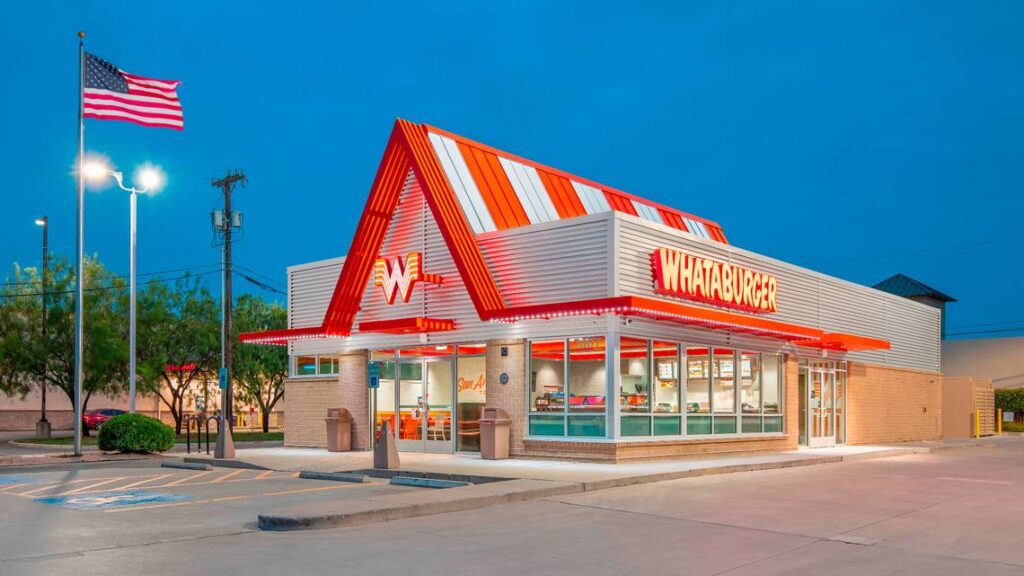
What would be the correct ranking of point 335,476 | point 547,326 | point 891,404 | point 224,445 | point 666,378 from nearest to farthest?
1. point 335,476
2. point 547,326
3. point 666,378
4. point 224,445
5. point 891,404

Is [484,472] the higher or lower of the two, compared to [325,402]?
lower

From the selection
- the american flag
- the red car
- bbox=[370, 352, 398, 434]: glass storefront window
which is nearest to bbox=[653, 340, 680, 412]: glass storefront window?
bbox=[370, 352, 398, 434]: glass storefront window

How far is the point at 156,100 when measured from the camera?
88.8ft

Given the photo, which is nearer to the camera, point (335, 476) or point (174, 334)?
point (335, 476)

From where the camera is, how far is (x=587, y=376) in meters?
21.8

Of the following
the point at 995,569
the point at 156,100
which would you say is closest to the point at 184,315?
the point at 156,100

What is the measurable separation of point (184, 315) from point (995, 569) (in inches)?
1504

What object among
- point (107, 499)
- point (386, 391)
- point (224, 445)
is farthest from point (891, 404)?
point (107, 499)

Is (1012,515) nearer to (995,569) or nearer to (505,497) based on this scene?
(995,569)

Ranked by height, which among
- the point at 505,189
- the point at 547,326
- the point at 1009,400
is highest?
the point at 505,189

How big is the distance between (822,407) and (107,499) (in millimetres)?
21773

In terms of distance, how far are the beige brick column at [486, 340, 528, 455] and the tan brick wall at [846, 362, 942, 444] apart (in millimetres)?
13534

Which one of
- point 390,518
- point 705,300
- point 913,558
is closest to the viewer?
point 913,558

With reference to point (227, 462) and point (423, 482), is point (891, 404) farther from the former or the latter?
point (227, 462)
